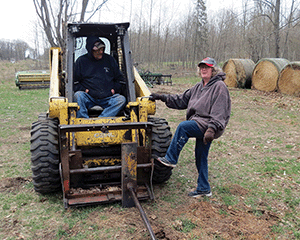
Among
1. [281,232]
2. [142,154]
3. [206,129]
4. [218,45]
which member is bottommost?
[281,232]

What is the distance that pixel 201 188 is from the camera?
13.9 feet

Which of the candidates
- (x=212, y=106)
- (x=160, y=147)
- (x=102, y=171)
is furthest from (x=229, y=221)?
(x=102, y=171)

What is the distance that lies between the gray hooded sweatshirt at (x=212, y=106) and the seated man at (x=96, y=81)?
1276 mm

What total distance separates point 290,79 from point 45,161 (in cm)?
1186

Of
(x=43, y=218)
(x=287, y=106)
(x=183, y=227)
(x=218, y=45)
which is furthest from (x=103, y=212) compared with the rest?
(x=218, y=45)

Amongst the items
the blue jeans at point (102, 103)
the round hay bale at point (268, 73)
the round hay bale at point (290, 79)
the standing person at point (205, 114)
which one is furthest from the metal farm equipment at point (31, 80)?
the standing person at point (205, 114)

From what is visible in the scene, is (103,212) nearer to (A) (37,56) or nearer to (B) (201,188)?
(B) (201,188)

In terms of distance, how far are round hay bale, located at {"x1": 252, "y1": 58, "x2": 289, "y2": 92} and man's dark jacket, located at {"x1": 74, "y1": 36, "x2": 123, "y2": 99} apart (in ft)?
35.3

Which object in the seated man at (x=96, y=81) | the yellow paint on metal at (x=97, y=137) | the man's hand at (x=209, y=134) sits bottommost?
the yellow paint on metal at (x=97, y=137)

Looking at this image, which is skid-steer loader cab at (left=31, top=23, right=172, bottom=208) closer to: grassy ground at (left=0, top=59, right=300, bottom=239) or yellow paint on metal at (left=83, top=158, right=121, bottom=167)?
yellow paint on metal at (left=83, top=158, right=121, bottom=167)

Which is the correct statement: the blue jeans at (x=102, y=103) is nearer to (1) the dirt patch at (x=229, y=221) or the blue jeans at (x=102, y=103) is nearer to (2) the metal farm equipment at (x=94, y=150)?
(2) the metal farm equipment at (x=94, y=150)

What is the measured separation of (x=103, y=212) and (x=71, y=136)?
3.67 feet

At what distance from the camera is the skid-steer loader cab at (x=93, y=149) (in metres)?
3.62

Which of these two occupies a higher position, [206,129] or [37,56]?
[37,56]
